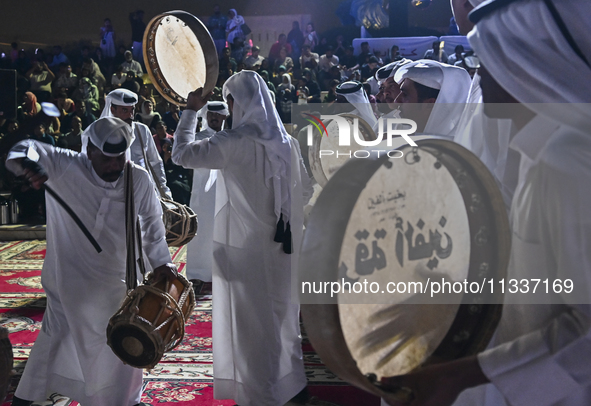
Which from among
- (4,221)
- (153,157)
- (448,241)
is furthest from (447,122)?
(4,221)

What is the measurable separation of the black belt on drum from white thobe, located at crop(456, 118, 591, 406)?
1.82 m

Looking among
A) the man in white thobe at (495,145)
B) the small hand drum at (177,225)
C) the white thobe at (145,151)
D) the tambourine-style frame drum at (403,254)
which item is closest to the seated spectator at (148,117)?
the white thobe at (145,151)

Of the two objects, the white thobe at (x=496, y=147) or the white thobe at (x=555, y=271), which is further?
the white thobe at (x=496, y=147)

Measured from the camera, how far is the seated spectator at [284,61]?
1310cm

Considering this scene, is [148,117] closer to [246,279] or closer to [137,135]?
[137,135]

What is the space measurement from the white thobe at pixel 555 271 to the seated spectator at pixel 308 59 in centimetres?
1224

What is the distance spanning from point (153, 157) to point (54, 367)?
2.55 metres

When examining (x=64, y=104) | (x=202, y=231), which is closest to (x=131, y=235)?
(x=202, y=231)

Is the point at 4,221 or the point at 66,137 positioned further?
the point at 66,137

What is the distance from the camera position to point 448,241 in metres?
1.13

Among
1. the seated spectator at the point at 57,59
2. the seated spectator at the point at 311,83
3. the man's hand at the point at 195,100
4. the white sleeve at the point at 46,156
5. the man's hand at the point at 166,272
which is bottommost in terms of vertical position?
the man's hand at the point at 166,272

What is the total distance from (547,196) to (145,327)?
1.66m

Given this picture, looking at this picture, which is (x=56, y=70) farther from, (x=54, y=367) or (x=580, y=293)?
(x=580, y=293)

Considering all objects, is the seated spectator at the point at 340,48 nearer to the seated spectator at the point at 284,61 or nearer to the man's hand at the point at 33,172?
the seated spectator at the point at 284,61
